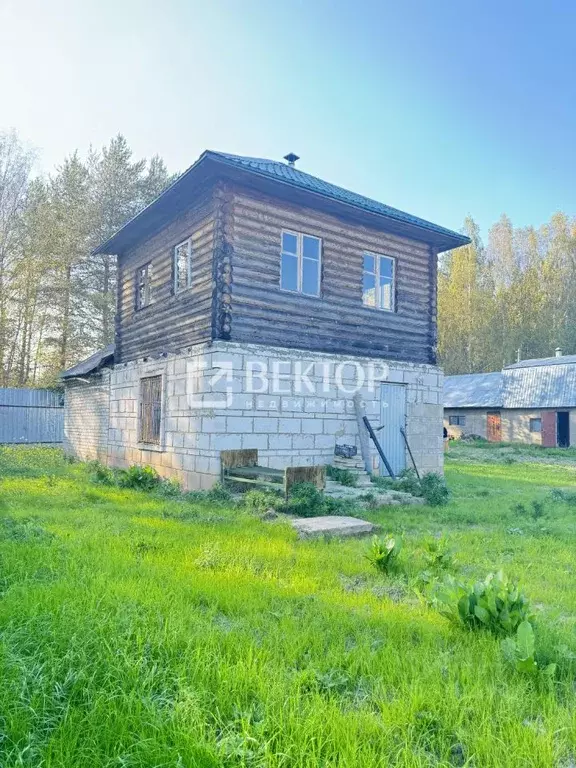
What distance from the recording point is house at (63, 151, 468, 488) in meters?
10.3

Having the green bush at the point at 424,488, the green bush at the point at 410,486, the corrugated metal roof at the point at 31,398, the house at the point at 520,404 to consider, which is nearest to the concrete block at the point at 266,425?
the green bush at the point at 424,488

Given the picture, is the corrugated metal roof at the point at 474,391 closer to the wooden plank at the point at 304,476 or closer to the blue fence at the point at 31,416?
the blue fence at the point at 31,416

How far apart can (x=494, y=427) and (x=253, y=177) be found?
30.0 m

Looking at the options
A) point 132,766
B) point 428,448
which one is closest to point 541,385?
point 428,448

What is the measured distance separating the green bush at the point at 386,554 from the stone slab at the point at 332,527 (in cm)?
159

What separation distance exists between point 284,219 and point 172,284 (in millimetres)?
3282

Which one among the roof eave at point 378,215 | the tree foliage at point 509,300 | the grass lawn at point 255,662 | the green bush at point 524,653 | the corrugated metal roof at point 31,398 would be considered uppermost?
the tree foliage at point 509,300

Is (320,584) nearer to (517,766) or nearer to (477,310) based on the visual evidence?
(517,766)

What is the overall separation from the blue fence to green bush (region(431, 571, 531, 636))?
932 inches

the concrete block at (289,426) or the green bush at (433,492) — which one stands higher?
the concrete block at (289,426)

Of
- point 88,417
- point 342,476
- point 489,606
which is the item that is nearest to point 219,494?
point 342,476

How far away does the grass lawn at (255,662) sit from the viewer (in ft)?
7.11

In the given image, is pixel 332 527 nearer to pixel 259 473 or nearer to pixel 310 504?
pixel 310 504

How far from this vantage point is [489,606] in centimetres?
340
